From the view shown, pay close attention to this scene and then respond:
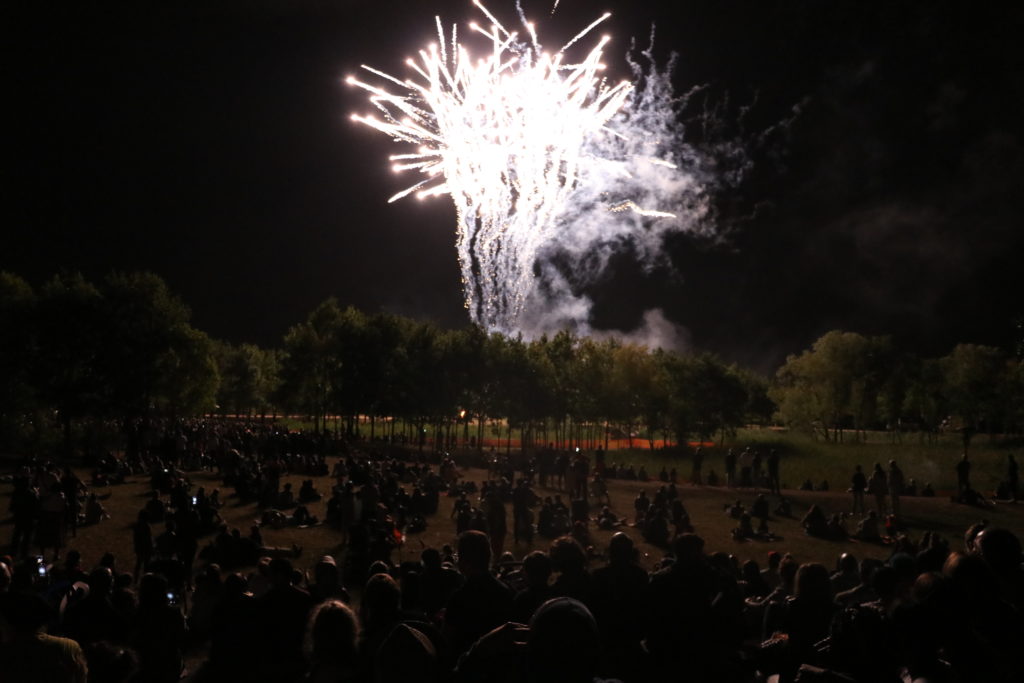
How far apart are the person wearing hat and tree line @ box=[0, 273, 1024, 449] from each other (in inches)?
1841

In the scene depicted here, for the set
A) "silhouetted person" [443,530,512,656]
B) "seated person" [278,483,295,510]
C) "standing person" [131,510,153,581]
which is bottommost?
"seated person" [278,483,295,510]

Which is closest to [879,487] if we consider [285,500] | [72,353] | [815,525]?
[815,525]

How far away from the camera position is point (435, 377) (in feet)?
204

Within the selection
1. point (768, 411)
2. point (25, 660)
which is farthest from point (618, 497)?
point (768, 411)

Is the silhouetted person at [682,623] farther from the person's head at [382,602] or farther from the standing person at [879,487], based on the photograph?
the standing person at [879,487]

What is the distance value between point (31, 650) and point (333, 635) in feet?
6.39

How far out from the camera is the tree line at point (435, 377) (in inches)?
1865

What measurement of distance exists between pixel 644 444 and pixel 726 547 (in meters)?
65.6

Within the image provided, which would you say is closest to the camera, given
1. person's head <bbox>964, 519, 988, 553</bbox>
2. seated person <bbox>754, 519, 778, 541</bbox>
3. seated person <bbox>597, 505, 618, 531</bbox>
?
person's head <bbox>964, 519, 988, 553</bbox>

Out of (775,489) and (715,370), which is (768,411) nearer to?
(715,370)

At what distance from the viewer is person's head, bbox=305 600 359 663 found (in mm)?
3943

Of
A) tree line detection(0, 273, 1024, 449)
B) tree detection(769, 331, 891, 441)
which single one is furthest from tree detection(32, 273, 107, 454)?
tree detection(769, 331, 891, 441)

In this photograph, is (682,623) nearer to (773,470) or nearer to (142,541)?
(142,541)

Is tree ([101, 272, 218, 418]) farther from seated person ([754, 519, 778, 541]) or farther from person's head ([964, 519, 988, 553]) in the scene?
person's head ([964, 519, 988, 553])
